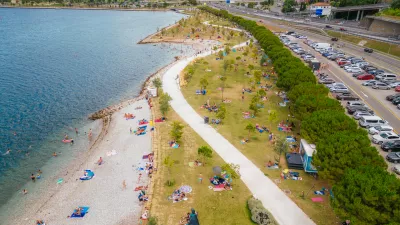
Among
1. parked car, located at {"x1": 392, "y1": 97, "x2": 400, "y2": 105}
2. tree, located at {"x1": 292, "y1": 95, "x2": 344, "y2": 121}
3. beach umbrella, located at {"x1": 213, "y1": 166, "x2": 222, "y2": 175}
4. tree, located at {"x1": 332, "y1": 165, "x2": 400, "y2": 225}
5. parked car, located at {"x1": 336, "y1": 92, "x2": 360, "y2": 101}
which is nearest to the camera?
tree, located at {"x1": 332, "y1": 165, "x2": 400, "y2": 225}

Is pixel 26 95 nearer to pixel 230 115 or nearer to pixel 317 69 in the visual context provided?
pixel 230 115

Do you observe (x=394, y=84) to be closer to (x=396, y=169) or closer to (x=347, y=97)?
(x=347, y=97)

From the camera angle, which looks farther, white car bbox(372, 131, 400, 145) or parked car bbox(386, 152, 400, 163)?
white car bbox(372, 131, 400, 145)

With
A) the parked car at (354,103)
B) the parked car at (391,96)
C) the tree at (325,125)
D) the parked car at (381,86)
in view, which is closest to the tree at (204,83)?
the parked car at (354,103)

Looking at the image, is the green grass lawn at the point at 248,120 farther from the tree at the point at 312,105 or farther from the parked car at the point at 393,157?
the parked car at the point at 393,157

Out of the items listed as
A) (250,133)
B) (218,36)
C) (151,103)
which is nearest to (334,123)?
(250,133)

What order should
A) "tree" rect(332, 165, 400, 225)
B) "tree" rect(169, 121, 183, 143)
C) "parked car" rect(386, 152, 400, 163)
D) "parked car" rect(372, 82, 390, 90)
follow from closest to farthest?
"tree" rect(332, 165, 400, 225) < "parked car" rect(386, 152, 400, 163) < "tree" rect(169, 121, 183, 143) < "parked car" rect(372, 82, 390, 90)

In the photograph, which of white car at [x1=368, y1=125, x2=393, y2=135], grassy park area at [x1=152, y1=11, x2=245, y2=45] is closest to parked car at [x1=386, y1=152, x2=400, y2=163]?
white car at [x1=368, y1=125, x2=393, y2=135]

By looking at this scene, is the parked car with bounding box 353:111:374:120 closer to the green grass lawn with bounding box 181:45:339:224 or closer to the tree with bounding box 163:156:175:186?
the green grass lawn with bounding box 181:45:339:224
